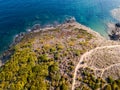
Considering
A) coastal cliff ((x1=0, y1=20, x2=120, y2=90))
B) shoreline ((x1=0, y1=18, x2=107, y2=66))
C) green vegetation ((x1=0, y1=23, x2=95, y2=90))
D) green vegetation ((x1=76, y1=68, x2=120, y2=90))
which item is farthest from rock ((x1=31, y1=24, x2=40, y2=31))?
green vegetation ((x1=76, y1=68, x2=120, y2=90))

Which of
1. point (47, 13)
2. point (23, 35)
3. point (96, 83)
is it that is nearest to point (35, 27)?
point (23, 35)

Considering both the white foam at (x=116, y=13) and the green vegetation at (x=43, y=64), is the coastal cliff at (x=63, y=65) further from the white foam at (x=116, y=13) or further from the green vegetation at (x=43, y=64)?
the white foam at (x=116, y=13)

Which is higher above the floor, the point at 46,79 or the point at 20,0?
the point at 20,0

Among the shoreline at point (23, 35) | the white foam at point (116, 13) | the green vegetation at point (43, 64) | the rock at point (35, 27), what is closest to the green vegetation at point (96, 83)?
the green vegetation at point (43, 64)

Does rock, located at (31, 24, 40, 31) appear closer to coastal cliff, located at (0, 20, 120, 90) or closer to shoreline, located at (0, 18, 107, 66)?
shoreline, located at (0, 18, 107, 66)

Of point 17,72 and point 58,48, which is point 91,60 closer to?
point 58,48

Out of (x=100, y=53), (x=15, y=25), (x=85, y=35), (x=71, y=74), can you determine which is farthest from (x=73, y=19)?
(x=71, y=74)

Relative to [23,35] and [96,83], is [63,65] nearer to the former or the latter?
[96,83]
